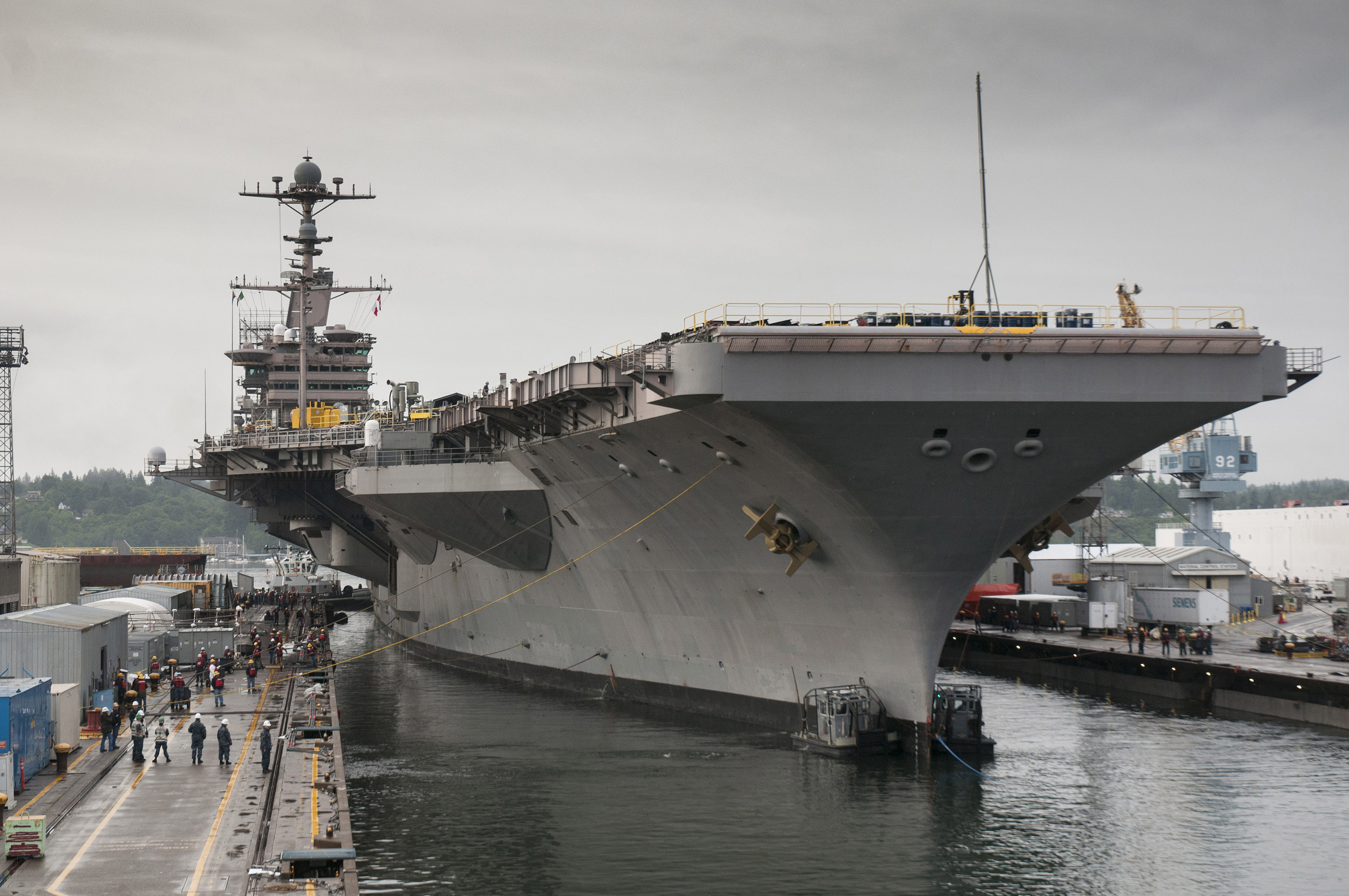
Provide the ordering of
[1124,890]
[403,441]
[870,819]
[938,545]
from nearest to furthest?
[1124,890] < [870,819] < [938,545] < [403,441]

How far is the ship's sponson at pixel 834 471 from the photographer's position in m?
18.3

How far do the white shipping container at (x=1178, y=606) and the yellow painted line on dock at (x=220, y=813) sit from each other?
101 feet

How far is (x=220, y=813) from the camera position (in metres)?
15.8

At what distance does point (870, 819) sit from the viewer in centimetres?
1842

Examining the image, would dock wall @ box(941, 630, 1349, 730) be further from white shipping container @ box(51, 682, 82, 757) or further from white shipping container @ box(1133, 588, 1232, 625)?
white shipping container @ box(51, 682, 82, 757)

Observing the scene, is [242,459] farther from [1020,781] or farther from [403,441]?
[1020,781]

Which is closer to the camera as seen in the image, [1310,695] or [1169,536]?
[1310,695]

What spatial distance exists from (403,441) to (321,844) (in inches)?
842

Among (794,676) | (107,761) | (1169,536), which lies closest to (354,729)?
(107,761)

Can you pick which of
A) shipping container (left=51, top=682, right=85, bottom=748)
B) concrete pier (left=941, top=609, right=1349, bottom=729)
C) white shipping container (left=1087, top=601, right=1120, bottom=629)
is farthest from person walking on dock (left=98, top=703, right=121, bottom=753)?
white shipping container (left=1087, top=601, right=1120, bottom=629)

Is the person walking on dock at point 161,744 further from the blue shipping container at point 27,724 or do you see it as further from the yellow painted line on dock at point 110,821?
the blue shipping container at point 27,724

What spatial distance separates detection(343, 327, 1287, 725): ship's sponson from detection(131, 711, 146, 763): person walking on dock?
29.6ft

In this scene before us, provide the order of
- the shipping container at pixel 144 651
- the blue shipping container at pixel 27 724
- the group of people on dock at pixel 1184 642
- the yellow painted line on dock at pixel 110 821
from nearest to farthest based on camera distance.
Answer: the yellow painted line on dock at pixel 110 821 < the blue shipping container at pixel 27 724 < the shipping container at pixel 144 651 < the group of people on dock at pixel 1184 642

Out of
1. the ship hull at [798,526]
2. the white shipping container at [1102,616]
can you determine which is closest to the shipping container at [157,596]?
the ship hull at [798,526]
